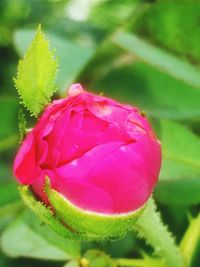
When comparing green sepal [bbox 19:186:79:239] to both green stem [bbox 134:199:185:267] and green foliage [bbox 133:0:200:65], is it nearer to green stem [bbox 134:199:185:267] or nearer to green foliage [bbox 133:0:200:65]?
green stem [bbox 134:199:185:267]

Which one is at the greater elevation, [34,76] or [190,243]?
[34,76]

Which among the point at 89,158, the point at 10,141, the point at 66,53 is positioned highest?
the point at 89,158

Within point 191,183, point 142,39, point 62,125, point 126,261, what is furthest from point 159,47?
point 62,125

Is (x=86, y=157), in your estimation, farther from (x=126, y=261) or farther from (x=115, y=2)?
(x=115, y=2)

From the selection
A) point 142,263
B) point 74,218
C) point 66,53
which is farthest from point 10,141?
point 74,218

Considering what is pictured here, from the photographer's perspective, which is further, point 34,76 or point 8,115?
point 8,115

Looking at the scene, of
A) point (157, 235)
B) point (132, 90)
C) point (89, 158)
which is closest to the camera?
point (89, 158)

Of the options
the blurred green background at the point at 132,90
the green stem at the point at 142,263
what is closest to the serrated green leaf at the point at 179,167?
the blurred green background at the point at 132,90

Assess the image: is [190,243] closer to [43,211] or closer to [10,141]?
[43,211]

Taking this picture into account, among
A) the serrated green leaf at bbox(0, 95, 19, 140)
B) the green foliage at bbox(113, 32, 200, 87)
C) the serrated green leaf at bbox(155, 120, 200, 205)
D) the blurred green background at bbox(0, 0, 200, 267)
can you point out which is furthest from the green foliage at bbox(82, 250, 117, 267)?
the serrated green leaf at bbox(0, 95, 19, 140)
